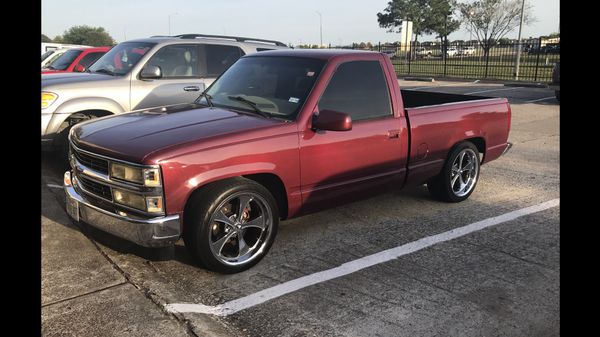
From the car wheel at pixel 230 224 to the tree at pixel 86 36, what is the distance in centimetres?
6223

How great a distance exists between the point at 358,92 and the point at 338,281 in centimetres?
183

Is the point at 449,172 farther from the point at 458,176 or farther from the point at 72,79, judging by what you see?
the point at 72,79

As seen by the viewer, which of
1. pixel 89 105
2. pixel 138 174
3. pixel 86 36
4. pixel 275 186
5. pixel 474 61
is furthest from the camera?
pixel 86 36

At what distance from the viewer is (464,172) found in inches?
231

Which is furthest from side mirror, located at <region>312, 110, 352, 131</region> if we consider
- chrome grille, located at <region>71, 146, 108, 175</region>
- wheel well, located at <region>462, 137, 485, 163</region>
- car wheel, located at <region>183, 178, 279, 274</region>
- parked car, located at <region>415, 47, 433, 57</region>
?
parked car, located at <region>415, 47, 433, 57</region>

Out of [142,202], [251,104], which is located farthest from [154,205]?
[251,104]

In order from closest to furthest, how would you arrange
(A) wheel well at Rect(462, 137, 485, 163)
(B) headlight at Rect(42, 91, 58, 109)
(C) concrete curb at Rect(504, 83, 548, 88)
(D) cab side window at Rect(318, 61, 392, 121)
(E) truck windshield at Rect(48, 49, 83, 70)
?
(D) cab side window at Rect(318, 61, 392, 121), (A) wheel well at Rect(462, 137, 485, 163), (B) headlight at Rect(42, 91, 58, 109), (E) truck windshield at Rect(48, 49, 83, 70), (C) concrete curb at Rect(504, 83, 548, 88)

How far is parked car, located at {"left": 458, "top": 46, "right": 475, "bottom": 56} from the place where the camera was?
2802 cm

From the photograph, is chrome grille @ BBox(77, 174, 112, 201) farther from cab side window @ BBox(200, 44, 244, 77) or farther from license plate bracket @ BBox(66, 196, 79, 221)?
cab side window @ BBox(200, 44, 244, 77)

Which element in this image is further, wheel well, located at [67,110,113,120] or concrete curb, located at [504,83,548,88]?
concrete curb, located at [504,83,548,88]

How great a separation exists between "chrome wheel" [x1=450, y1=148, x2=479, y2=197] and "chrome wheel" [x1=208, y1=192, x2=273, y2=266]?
8.78ft

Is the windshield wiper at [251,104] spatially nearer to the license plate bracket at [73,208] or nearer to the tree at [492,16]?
the license plate bracket at [73,208]
